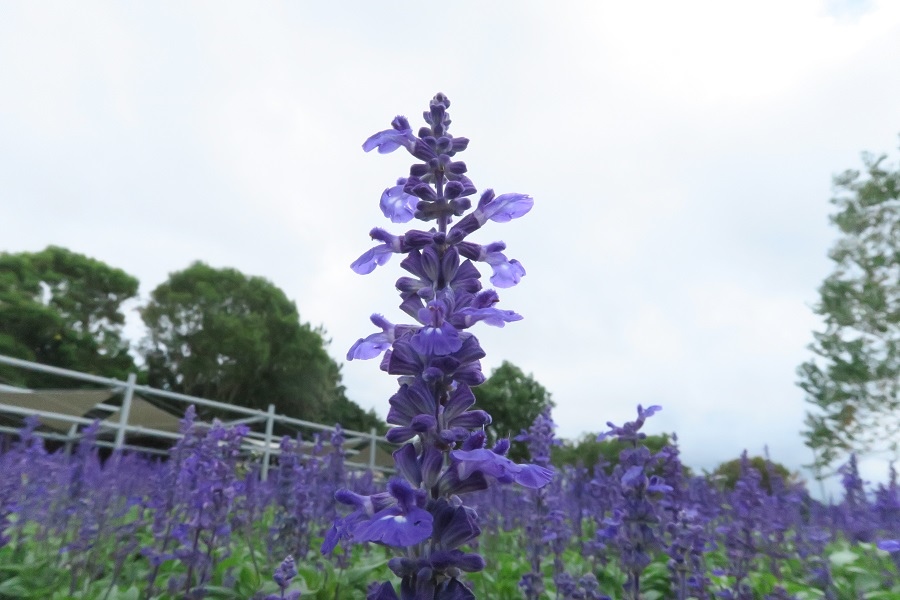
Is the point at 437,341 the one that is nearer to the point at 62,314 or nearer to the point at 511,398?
the point at 62,314

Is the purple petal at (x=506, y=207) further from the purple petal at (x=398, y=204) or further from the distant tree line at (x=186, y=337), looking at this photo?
the distant tree line at (x=186, y=337)

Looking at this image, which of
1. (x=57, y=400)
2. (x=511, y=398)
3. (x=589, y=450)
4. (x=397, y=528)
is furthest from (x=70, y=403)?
(x=511, y=398)

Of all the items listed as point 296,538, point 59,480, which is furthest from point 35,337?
point 296,538

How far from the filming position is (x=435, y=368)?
144 cm

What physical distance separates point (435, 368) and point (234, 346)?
30.4 meters

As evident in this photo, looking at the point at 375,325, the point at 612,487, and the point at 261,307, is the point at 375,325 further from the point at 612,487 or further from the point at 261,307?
the point at 261,307

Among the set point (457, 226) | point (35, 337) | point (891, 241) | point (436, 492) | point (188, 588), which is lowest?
point (188, 588)

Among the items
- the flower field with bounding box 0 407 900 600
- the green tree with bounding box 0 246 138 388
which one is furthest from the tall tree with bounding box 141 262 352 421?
the flower field with bounding box 0 407 900 600

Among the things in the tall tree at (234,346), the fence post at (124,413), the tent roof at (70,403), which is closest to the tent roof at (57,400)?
the tent roof at (70,403)

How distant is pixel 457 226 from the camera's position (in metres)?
1.71

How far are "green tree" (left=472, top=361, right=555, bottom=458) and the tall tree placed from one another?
9.11m

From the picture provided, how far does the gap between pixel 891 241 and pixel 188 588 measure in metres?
22.7

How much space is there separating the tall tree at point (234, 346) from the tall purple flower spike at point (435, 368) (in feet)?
97.7

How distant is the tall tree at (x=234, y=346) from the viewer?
3017 centimetres
